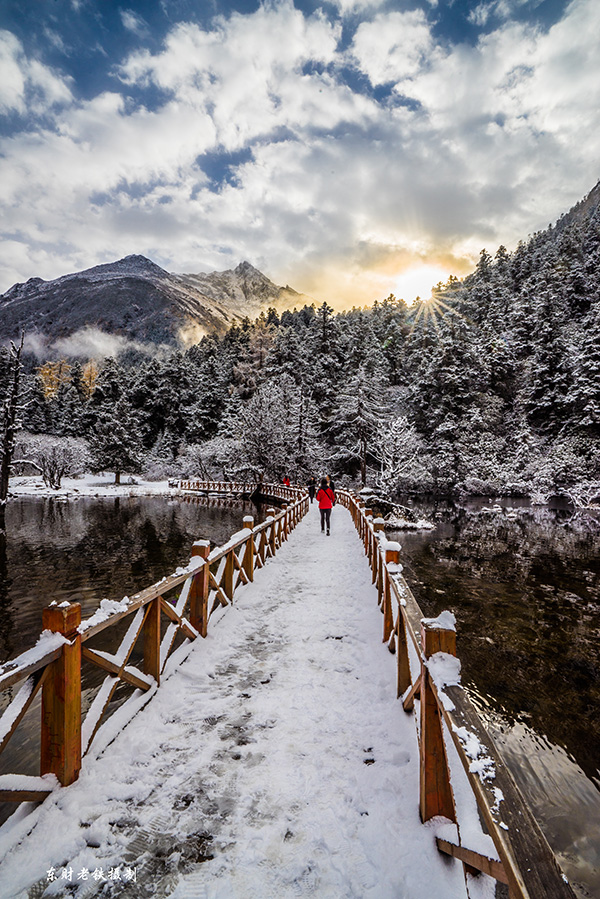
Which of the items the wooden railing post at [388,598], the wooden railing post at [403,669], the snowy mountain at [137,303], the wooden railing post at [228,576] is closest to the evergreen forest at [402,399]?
the wooden railing post at [228,576]

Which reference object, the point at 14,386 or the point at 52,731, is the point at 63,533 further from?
the point at 52,731

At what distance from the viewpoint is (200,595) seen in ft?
17.7

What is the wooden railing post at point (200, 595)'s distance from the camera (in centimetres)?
533

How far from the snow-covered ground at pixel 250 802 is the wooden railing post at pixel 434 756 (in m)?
0.10

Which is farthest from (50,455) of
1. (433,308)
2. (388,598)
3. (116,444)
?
(433,308)

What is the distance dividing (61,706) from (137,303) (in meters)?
148

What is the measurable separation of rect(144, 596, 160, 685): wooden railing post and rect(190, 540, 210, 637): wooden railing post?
3.90 ft

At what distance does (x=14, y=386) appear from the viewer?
76.9 feet

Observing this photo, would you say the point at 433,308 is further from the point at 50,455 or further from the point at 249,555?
the point at 249,555

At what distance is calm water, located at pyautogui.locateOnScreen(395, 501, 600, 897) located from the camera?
4625 mm

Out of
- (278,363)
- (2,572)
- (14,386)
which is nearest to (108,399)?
(278,363)

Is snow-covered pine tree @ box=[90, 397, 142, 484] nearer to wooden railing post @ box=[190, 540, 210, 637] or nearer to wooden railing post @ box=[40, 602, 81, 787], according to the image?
wooden railing post @ box=[190, 540, 210, 637]

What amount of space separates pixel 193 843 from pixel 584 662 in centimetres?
863

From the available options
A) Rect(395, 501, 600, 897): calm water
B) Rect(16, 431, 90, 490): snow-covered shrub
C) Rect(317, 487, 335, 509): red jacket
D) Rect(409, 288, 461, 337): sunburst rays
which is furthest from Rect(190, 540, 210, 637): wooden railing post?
Rect(409, 288, 461, 337): sunburst rays
